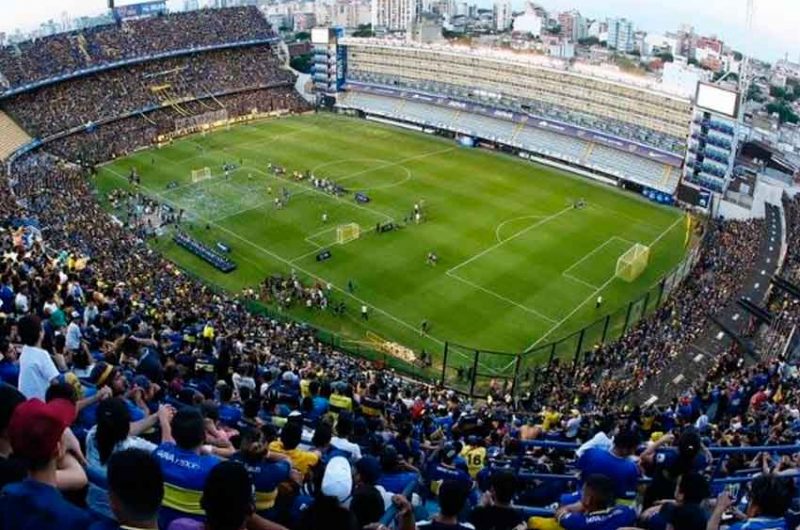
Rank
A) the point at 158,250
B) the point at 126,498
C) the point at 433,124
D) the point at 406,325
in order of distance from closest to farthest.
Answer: the point at 126,498, the point at 406,325, the point at 158,250, the point at 433,124

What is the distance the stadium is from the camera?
7.45 m

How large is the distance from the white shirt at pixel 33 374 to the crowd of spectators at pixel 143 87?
65022mm

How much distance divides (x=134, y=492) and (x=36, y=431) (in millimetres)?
1016

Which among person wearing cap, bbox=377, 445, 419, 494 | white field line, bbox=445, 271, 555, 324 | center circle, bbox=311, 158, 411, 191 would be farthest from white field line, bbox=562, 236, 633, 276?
person wearing cap, bbox=377, 445, 419, 494

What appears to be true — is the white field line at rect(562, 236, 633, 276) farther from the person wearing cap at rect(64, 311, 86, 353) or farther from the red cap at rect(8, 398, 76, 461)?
the red cap at rect(8, 398, 76, 461)

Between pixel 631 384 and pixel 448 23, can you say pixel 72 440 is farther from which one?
pixel 448 23

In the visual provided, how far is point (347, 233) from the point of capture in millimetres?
51094

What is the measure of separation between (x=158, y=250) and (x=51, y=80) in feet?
118

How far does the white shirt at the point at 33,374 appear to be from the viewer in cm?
944

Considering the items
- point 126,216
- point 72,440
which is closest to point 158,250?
point 126,216

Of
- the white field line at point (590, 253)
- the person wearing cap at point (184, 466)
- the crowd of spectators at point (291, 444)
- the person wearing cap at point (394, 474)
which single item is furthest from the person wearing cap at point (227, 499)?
the white field line at point (590, 253)

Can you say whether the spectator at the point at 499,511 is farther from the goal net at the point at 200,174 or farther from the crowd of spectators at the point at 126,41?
the crowd of spectators at the point at 126,41

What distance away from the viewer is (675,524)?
6539 millimetres

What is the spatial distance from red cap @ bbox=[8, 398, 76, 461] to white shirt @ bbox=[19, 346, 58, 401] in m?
4.04
